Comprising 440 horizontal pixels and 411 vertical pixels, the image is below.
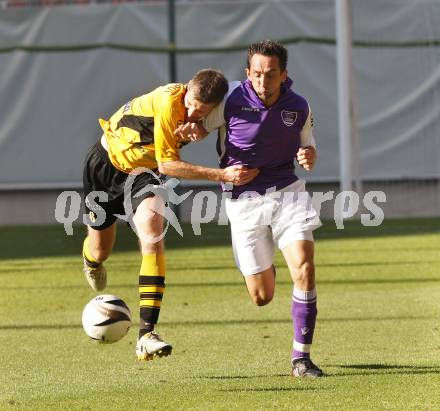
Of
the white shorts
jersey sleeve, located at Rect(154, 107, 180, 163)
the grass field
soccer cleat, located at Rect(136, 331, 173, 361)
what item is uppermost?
jersey sleeve, located at Rect(154, 107, 180, 163)

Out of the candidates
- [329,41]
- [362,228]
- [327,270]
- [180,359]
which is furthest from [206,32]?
[180,359]

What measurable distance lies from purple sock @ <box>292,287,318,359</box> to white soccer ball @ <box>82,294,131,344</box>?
3.40ft

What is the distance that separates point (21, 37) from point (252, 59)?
15672mm

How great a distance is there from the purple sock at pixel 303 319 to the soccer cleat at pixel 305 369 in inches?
2.2

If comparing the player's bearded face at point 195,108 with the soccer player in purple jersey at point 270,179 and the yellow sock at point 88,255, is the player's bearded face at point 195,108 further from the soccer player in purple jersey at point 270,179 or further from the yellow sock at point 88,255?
the yellow sock at point 88,255

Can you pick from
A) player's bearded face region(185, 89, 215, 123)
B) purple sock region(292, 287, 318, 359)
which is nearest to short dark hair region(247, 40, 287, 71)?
player's bearded face region(185, 89, 215, 123)

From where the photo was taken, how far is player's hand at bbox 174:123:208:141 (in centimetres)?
747

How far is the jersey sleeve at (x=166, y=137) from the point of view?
757 centimetres

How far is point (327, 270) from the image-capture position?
13383 millimetres

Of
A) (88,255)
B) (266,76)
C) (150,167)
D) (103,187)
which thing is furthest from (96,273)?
(266,76)

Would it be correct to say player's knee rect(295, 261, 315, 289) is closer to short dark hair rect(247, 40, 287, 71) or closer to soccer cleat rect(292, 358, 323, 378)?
soccer cleat rect(292, 358, 323, 378)

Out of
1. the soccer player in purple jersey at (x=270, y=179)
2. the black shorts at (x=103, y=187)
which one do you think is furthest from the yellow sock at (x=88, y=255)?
the soccer player in purple jersey at (x=270, y=179)

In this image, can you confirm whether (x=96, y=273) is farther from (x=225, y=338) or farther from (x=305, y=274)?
(x=305, y=274)

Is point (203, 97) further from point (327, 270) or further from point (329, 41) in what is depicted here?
point (329, 41)
